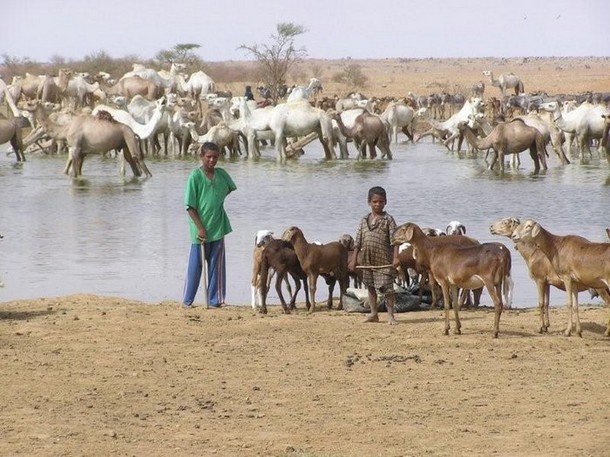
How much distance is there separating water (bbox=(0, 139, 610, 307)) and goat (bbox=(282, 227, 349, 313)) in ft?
5.66

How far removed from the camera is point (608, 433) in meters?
7.31

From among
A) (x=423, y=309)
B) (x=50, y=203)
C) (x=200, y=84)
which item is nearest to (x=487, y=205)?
(x=50, y=203)

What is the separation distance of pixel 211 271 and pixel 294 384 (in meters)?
3.35

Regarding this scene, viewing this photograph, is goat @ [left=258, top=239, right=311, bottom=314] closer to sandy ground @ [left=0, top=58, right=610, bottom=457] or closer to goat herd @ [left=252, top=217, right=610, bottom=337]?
goat herd @ [left=252, top=217, right=610, bottom=337]

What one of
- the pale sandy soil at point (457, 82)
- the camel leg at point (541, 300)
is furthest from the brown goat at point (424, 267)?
the pale sandy soil at point (457, 82)

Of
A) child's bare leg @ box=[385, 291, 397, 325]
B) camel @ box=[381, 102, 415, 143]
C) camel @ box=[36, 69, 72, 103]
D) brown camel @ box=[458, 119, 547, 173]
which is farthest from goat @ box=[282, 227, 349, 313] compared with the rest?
camel @ box=[36, 69, 72, 103]

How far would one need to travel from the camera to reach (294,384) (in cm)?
867

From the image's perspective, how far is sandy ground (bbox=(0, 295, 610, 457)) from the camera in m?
7.27

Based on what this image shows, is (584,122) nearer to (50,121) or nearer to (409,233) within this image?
(50,121)

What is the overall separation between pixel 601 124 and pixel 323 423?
26234mm

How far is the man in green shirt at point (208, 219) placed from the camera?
38.4 feet

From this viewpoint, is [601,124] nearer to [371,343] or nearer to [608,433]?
[371,343]

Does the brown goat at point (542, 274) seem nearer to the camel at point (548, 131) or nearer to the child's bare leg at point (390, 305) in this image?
the child's bare leg at point (390, 305)

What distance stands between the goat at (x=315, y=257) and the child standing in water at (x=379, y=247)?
2.13 feet
